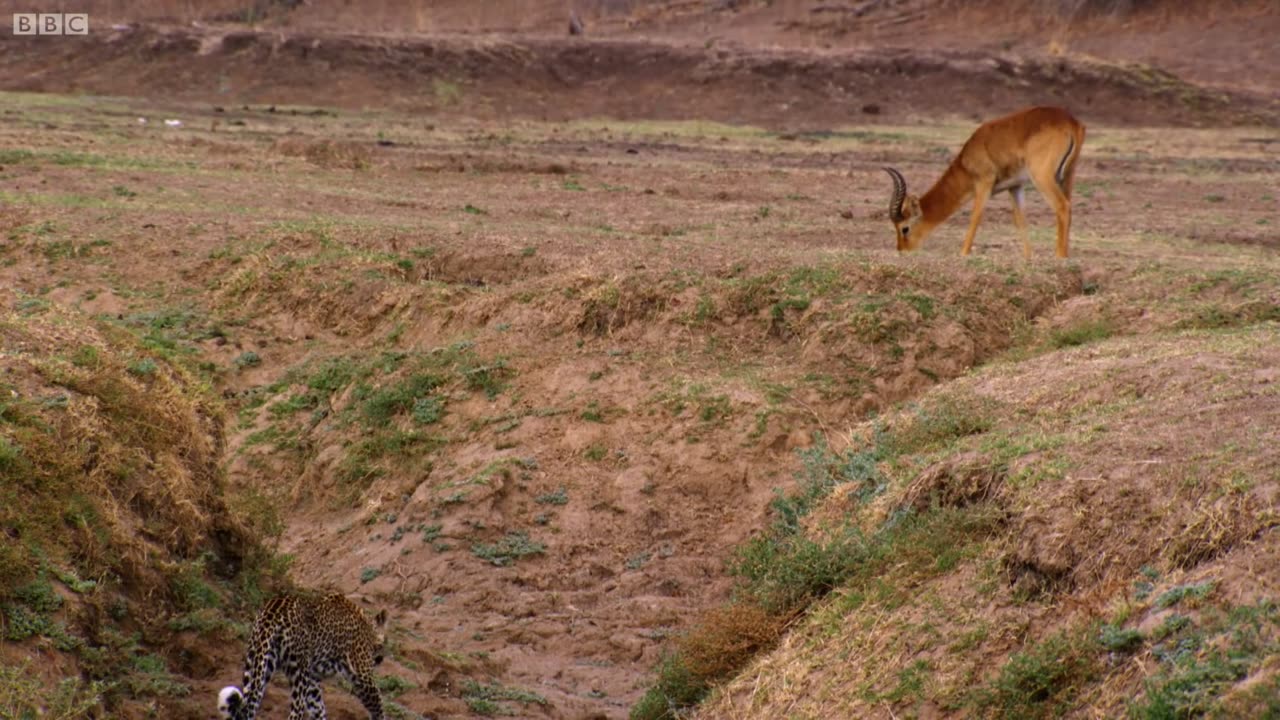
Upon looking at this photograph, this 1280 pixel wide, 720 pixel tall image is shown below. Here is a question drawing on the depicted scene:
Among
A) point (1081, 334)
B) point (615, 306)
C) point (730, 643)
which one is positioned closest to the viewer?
point (730, 643)

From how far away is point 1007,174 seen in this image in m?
13.3

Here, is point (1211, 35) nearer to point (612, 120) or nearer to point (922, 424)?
point (612, 120)

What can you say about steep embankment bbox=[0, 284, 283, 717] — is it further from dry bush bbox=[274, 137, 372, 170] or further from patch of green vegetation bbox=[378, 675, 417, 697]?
dry bush bbox=[274, 137, 372, 170]

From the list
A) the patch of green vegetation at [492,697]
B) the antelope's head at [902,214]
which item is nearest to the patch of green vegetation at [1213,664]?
the patch of green vegetation at [492,697]

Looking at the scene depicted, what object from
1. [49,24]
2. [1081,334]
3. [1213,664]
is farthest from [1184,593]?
[49,24]

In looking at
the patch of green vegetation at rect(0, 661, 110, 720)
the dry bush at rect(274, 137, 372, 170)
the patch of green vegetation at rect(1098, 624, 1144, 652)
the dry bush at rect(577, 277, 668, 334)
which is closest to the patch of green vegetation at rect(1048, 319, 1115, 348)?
the dry bush at rect(577, 277, 668, 334)

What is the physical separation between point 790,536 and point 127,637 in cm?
364

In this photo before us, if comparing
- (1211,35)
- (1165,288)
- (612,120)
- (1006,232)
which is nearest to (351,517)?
(1165,288)

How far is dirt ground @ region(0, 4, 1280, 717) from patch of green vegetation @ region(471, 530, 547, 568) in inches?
0.9

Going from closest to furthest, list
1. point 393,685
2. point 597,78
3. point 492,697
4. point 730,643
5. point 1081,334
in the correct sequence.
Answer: point 730,643
point 393,685
point 492,697
point 1081,334
point 597,78

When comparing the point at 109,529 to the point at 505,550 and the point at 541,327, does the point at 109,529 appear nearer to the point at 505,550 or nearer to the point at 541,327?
the point at 505,550

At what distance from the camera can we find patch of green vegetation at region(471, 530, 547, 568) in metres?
8.86

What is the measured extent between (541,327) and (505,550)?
2.34 metres

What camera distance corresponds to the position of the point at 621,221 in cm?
1510
